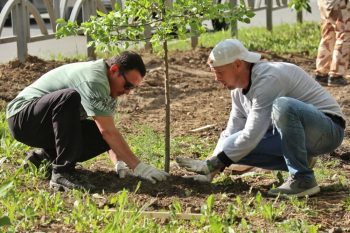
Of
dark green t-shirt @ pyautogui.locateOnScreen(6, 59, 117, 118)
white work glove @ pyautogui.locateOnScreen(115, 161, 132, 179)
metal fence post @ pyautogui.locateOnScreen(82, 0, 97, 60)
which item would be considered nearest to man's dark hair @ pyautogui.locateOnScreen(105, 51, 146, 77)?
dark green t-shirt @ pyautogui.locateOnScreen(6, 59, 117, 118)

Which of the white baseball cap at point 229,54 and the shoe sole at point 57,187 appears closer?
the white baseball cap at point 229,54

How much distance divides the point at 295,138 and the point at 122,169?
125 centimetres

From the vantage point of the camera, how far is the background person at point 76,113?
6008mm

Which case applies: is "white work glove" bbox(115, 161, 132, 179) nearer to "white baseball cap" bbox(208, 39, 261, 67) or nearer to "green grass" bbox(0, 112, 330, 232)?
"green grass" bbox(0, 112, 330, 232)

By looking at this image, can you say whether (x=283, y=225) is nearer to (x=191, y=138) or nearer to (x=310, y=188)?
(x=310, y=188)

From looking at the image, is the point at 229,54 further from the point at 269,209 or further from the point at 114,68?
the point at 269,209

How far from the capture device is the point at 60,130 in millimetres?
6043

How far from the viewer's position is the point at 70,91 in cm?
598

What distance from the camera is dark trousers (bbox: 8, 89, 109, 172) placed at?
6023 mm

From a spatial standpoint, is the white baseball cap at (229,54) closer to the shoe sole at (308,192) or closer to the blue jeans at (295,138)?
the blue jeans at (295,138)

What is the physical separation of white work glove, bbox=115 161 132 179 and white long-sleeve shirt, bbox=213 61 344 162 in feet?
2.15

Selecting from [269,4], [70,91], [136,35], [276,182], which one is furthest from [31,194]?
[269,4]

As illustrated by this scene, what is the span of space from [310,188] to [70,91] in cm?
165

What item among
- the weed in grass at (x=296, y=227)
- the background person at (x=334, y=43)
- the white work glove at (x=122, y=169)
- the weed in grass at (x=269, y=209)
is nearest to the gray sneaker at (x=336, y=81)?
the background person at (x=334, y=43)
